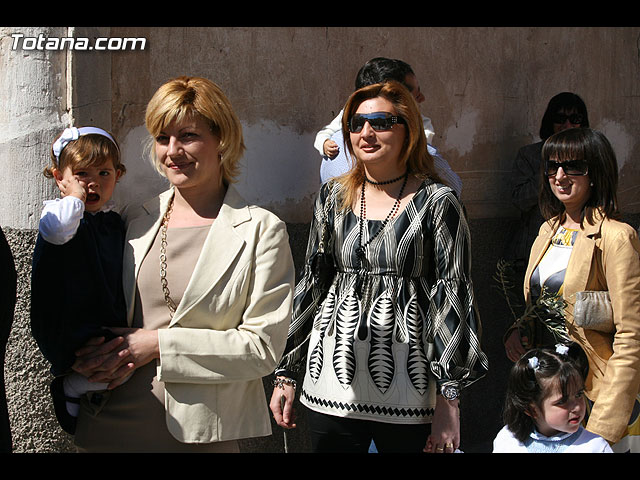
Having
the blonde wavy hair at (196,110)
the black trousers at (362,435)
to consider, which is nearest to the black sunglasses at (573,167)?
the black trousers at (362,435)

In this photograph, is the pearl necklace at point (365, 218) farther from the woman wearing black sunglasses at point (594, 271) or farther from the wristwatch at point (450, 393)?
the woman wearing black sunglasses at point (594, 271)

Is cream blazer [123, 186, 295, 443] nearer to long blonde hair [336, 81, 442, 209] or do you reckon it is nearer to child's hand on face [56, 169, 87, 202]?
child's hand on face [56, 169, 87, 202]

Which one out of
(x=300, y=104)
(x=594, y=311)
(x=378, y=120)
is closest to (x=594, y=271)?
(x=594, y=311)

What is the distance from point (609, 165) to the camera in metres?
4.02

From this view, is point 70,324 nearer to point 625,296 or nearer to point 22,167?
point 22,167

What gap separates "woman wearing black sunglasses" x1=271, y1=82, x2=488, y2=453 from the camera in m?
3.37

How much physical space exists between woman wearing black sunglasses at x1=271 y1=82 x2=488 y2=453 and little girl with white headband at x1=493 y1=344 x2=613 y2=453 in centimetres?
23

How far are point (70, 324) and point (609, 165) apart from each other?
8.13 feet

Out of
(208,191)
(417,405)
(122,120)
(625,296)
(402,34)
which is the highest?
(402,34)

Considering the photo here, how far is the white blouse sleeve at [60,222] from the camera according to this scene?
2.73 meters

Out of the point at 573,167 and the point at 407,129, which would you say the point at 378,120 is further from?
the point at 573,167

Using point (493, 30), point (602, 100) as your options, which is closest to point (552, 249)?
point (493, 30)

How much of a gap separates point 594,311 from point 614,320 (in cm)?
9

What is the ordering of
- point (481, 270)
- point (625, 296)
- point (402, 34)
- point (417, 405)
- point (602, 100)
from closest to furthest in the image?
point (417, 405) < point (625, 296) < point (402, 34) < point (481, 270) < point (602, 100)
